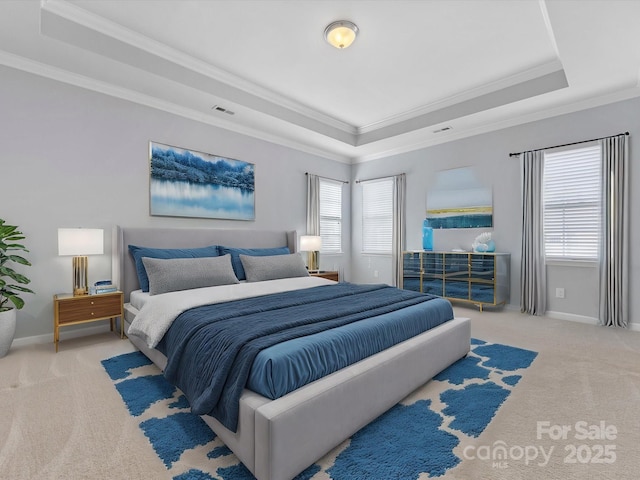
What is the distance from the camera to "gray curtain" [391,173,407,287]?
18.5ft

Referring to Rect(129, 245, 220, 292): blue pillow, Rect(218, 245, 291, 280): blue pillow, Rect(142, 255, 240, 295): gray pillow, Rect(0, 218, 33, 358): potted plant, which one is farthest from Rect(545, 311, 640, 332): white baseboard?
Rect(0, 218, 33, 358): potted plant

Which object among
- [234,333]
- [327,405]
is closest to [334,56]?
[234,333]

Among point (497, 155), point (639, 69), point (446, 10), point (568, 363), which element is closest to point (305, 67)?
point (446, 10)

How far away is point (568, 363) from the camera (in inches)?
107

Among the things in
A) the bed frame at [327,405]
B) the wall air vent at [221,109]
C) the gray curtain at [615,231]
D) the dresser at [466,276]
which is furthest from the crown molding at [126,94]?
the gray curtain at [615,231]

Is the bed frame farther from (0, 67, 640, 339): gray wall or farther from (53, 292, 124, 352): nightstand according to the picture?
(0, 67, 640, 339): gray wall

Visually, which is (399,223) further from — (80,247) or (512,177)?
(80,247)

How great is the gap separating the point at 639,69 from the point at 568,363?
295 cm

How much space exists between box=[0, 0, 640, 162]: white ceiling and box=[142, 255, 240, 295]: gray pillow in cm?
185

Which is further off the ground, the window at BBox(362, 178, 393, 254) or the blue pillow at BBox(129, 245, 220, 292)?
the window at BBox(362, 178, 393, 254)

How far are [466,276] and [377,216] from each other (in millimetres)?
2038

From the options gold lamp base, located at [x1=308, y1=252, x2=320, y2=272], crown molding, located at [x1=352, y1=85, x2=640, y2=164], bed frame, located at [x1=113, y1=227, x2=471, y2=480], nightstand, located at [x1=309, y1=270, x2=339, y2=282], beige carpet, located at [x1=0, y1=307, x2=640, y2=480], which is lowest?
beige carpet, located at [x1=0, y1=307, x2=640, y2=480]

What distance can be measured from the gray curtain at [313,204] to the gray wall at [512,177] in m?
1.19

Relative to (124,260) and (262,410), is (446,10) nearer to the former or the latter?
(262,410)
